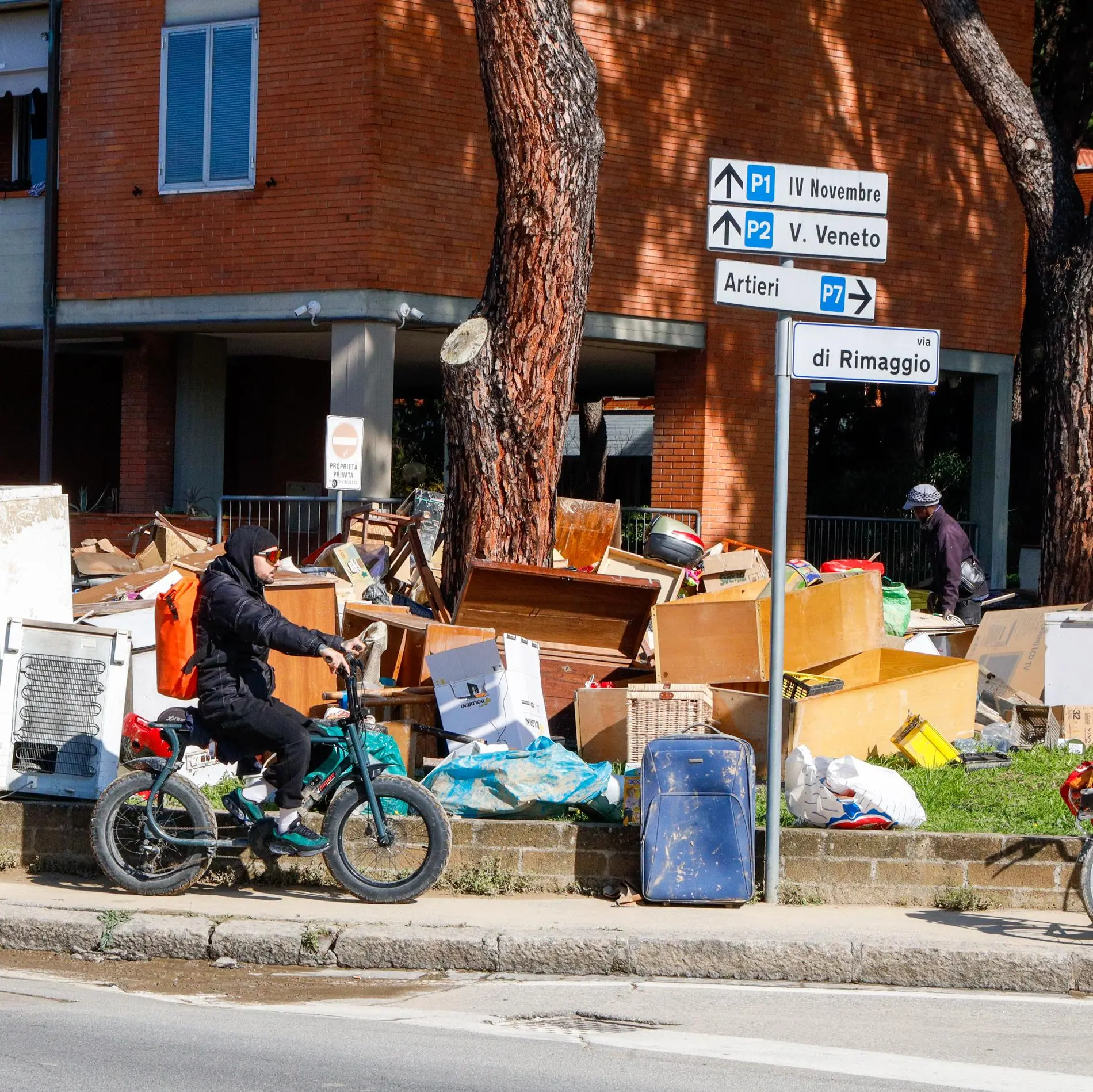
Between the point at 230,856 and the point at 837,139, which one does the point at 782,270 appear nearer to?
the point at 230,856

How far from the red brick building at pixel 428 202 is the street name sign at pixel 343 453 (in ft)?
8.16

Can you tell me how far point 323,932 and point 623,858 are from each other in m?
1.71

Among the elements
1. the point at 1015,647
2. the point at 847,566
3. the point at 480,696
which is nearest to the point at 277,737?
the point at 480,696

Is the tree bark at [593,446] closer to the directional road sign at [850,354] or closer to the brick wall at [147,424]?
the brick wall at [147,424]

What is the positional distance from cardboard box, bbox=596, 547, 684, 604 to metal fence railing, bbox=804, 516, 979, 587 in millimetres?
6568

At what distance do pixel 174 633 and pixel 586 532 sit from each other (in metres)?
7.60

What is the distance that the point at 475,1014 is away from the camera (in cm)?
655

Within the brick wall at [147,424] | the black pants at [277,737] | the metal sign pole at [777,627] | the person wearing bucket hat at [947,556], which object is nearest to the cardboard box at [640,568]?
the person wearing bucket hat at [947,556]

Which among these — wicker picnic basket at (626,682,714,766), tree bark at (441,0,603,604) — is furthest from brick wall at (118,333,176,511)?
wicker picnic basket at (626,682,714,766)

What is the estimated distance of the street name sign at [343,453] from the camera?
1428 cm

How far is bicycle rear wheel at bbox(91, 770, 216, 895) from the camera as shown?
809 cm

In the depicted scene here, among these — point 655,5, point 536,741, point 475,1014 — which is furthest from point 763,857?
point 655,5

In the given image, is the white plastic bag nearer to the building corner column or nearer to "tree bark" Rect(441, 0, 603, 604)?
"tree bark" Rect(441, 0, 603, 604)

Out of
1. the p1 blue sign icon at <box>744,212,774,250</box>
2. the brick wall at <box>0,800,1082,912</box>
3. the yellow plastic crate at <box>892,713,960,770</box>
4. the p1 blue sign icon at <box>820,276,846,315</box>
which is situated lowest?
the brick wall at <box>0,800,1082,912</box>
